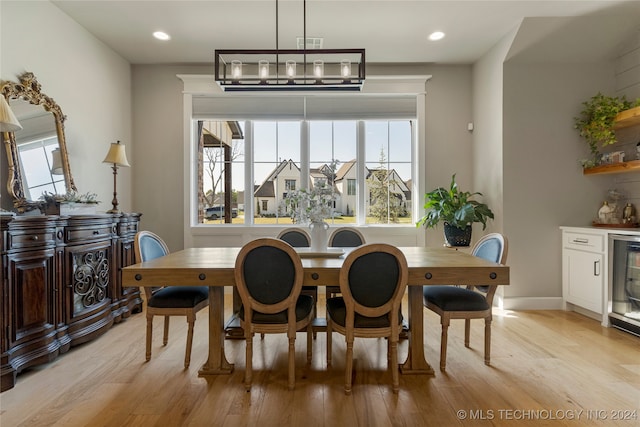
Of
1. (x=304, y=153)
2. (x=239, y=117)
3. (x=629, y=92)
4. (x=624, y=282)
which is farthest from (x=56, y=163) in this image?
(x=629, y=92)

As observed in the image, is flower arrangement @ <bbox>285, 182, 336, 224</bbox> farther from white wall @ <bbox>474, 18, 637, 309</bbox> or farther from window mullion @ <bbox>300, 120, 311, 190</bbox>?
white wall @ <bbox>474, 18, 637, 309</bbox>

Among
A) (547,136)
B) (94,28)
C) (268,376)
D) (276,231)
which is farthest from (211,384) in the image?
(547,136)

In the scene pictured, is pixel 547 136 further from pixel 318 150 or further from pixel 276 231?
pixel 276 231

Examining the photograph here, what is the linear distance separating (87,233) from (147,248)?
0.65 meters

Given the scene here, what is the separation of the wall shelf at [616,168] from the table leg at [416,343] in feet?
8.39

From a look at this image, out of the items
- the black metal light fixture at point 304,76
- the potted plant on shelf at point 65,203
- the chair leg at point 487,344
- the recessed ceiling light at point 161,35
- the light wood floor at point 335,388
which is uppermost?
the recessed ceiling light at point 161,35

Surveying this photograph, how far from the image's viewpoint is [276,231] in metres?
4.58

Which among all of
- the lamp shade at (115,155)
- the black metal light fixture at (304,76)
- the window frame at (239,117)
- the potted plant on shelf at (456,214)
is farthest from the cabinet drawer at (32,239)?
the potted plant on shelf at (456,214)

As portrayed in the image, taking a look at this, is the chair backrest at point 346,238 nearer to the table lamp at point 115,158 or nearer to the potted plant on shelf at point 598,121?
the table lamp at point 115,158

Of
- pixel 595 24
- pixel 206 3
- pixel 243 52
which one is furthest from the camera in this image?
pixel 595 24

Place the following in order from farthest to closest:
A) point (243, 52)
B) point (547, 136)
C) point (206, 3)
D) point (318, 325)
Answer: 1. point (547, 136)
2. point (206, 3)
3. point (318, 325)
4. point (243, 52)

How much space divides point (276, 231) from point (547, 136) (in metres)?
3.31

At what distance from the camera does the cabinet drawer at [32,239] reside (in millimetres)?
2227

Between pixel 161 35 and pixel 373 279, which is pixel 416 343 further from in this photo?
pixel 161 35
